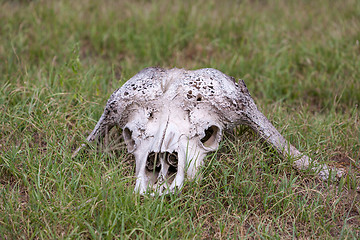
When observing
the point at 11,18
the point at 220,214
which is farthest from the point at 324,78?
the point at 11,18

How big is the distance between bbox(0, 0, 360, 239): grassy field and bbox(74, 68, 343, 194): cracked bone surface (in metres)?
0.13

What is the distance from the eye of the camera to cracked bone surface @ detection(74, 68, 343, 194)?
3.01 metres

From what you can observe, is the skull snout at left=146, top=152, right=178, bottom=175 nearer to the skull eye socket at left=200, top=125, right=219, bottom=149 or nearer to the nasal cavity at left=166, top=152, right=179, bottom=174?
the nasal cavity at left=166, top=152, right=179, bottom=174

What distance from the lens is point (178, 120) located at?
126 inches

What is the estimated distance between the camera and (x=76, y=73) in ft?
14.5

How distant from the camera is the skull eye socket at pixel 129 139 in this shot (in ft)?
10.6

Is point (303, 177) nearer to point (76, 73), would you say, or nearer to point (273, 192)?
point (273, 192)

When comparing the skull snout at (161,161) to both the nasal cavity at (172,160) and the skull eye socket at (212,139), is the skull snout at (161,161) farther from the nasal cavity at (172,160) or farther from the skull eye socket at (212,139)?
the skull eye socket at (212,139)

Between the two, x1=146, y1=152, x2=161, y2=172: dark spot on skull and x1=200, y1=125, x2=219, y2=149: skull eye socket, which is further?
x1=200, y1=125, x2=219, y2=149: skull eye socket

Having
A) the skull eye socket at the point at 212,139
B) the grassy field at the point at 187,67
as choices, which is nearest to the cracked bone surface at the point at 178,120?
the skull eye socket at the point at 212,139

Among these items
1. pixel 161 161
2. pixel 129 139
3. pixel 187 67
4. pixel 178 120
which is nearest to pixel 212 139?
pixel 178 120

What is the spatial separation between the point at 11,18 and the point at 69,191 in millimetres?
3841

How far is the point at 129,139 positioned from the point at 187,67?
122cm

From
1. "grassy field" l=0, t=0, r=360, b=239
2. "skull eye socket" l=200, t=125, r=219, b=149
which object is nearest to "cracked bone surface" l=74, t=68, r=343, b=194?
"skull eye socket" l=200, t=125, r=219, b=149
